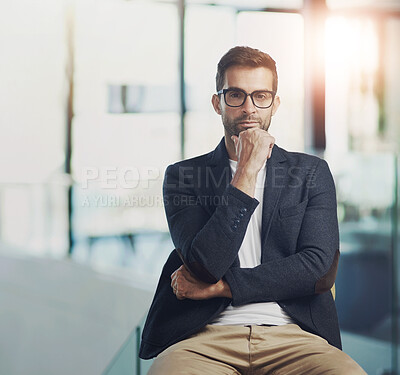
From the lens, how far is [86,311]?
2701mm

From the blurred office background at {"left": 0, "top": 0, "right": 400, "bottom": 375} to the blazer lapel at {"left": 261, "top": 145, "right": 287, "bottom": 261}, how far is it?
32.3 inches

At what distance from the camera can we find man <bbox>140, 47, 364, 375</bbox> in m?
1.52

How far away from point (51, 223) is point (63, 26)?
1.49m

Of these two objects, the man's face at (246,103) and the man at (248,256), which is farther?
the man's face at (246,103)

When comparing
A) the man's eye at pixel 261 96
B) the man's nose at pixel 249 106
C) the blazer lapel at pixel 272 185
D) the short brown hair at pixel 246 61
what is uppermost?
the short brown hair at pixel 246 61

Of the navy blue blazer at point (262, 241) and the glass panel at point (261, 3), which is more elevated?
the glass panel at point (261, 3)

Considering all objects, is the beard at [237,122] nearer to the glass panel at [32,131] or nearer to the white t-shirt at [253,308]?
the white t-shirt at [253,308]

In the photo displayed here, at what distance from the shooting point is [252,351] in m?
1.55

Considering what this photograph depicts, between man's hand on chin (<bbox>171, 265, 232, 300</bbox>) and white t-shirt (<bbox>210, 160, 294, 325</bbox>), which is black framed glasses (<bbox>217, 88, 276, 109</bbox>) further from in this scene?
man's hand on chin (<bbox>171, 265, 232, 300</bbox>)

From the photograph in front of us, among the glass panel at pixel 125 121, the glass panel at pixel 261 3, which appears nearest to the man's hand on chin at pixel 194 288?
the glass panel at pixel 125 121

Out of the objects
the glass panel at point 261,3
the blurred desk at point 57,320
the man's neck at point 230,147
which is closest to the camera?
the man's neck at point 230,147

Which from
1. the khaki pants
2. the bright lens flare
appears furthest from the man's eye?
the bright lens flare

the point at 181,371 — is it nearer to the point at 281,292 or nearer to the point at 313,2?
the point at 281,292

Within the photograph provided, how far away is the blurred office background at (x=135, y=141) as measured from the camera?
8.79ft
